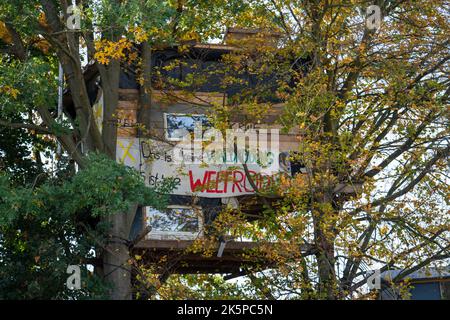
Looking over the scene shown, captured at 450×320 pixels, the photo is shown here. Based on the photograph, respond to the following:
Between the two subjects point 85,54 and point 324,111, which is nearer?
point 324,111

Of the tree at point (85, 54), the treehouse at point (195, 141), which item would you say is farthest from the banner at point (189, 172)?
the tree at point (85, 54)

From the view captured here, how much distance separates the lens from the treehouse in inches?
689

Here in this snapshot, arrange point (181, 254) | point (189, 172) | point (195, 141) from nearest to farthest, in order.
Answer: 1. point (181, 254)
2. point (195, 141)
3. point (189, 172)

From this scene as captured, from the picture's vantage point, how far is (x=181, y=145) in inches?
714

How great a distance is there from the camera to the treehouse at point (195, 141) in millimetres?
17500

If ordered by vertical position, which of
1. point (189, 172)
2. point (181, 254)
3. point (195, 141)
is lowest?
point (181, 254)

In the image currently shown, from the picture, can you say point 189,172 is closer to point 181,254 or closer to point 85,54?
point 181,254

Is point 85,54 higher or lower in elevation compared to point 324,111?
higher

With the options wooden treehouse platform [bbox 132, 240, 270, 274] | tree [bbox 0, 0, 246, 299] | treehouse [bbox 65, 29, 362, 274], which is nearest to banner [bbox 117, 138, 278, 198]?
treehouse [bbox 65, 29, 362, 274]

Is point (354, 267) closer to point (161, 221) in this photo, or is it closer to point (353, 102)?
point (353, 102)

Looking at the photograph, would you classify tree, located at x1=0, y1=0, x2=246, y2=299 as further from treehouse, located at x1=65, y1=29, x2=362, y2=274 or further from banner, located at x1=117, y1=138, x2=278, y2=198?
banner, located at x1=117, y1=138, x2=278, y2=198

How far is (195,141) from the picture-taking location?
1778cm

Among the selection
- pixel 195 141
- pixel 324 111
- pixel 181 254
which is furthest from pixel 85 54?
pixel 324 111
